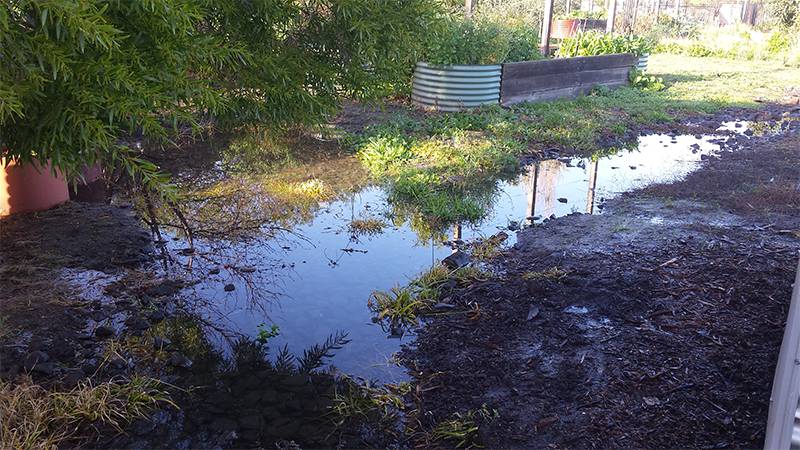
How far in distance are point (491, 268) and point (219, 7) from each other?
9.30 feet

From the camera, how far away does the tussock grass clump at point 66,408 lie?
2.96 m

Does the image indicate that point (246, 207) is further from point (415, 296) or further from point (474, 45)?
A: point (474, 45)

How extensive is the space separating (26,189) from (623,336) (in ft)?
16.3

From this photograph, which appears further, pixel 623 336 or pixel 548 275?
pixel 548 275

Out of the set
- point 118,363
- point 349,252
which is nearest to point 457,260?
point 349,252

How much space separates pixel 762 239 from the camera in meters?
5.85

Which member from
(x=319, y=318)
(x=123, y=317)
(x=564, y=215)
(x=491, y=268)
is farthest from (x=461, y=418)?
(x=564, y=215)

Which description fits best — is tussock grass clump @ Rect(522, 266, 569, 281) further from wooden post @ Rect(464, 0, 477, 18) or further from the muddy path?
wooden post @ Rect(464, 0, 477, 18)

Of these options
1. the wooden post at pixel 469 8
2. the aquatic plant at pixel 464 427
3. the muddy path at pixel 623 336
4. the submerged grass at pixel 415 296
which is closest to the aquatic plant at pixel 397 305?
the submerged grass at pixel 415 296

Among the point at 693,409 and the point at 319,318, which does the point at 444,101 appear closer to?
the point at 319,318

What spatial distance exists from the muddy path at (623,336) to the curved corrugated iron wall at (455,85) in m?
4.83

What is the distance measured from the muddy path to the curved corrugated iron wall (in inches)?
190

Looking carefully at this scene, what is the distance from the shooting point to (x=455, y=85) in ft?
35.4

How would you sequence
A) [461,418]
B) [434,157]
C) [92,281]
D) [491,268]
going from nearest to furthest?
[461,418], [92,281], [491,268], [434,157]
